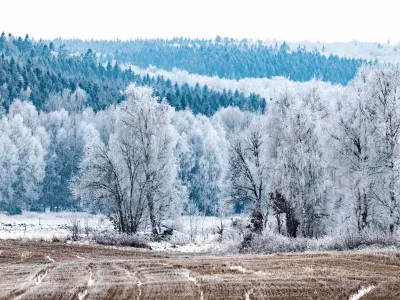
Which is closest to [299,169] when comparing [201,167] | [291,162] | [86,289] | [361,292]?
[291,162]

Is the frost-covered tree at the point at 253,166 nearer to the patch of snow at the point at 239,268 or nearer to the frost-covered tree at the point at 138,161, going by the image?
the frost-covered tree at the point at 138,161

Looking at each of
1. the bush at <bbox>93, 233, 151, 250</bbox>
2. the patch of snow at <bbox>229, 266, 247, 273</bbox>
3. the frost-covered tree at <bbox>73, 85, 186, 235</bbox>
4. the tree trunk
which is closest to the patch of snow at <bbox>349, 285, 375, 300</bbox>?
the patch of snow at <bbox>229, 266, 247, 273</bbox>

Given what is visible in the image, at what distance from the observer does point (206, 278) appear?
2284 centimetres

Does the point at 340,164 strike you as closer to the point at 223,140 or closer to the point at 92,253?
the point at 92,253

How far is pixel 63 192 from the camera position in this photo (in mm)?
103500

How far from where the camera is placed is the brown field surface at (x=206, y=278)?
64.6ft

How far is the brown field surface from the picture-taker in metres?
19.7

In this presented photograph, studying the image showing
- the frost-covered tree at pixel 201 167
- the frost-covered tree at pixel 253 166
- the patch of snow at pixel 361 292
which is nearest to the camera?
the patch of snow at pixel 361 292

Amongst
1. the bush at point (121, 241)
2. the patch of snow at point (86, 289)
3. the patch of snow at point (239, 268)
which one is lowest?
the bush at point (121, 241)

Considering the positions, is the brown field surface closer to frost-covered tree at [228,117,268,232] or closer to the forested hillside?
the forested hillside

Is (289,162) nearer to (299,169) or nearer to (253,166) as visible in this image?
(299,169)

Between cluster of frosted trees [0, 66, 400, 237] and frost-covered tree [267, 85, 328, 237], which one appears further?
frost-covered tree [267, 85, 328, 237]

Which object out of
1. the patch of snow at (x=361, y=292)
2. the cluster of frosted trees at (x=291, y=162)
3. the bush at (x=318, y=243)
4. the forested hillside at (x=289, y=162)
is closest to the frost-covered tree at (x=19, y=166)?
the cluster of frosted trees at (x=291, y=162)

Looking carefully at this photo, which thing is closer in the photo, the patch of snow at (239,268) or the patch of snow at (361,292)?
the patch of snow at (361,292)
